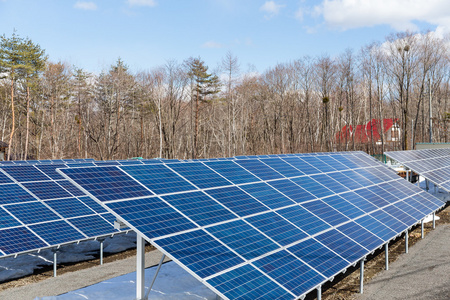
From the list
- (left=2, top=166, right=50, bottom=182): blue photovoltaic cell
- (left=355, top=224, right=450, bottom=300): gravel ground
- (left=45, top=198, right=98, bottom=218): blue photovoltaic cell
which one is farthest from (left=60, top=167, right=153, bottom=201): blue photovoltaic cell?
(left=2, top=166, right=50, bottom=182): blue photovoltaic cell

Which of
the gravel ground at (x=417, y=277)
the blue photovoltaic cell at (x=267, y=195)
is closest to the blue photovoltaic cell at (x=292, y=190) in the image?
the blue photovoltaic cell at (x=267, y=195)

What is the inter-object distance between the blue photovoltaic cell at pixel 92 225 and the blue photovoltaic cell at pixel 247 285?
8929 millimetres

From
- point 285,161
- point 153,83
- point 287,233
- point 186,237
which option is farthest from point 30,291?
point 153,83

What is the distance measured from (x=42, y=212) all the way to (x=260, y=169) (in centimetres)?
817

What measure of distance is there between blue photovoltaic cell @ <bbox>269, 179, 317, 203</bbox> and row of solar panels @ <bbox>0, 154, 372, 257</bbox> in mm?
3452

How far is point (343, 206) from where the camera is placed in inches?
511

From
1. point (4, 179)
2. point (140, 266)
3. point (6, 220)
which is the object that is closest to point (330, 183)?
point (140, 266)

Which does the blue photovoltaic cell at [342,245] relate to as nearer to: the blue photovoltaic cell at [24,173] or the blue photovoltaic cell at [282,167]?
the blue photovoltaic cell at [282,167]

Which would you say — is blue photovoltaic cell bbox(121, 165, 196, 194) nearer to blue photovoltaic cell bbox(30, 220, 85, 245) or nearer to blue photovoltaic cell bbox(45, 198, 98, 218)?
blue photovoltaic cell bbox(30, 220, 85, 245)

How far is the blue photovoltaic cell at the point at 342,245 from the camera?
32.1ft

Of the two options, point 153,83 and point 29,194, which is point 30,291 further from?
point 153,83

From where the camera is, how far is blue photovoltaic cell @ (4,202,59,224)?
46.0 feet

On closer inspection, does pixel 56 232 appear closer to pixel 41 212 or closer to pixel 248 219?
pixel 41 212

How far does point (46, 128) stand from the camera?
185ft
